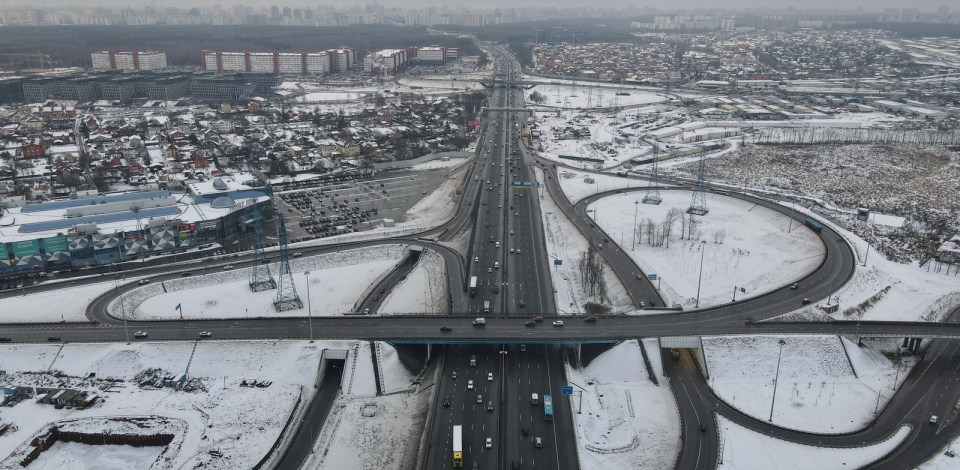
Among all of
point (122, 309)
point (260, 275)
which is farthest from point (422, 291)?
point (122, 309)

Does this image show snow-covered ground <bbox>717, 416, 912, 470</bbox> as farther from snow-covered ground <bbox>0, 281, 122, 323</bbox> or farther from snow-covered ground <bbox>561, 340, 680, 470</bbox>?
snow-covered ground <bbox>0, 281, 122, 323</bbox>

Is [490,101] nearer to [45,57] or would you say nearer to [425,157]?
[425,157]

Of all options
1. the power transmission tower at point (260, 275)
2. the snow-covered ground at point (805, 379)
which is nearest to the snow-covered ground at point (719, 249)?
the snow-covered ground at point (805, 379)

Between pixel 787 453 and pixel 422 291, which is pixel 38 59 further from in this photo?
pixel 787 453

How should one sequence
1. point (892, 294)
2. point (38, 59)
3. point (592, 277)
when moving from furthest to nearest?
point (38, 59) < point (592, 277) < point (892, 294)

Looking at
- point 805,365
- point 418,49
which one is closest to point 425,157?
point 805,365
